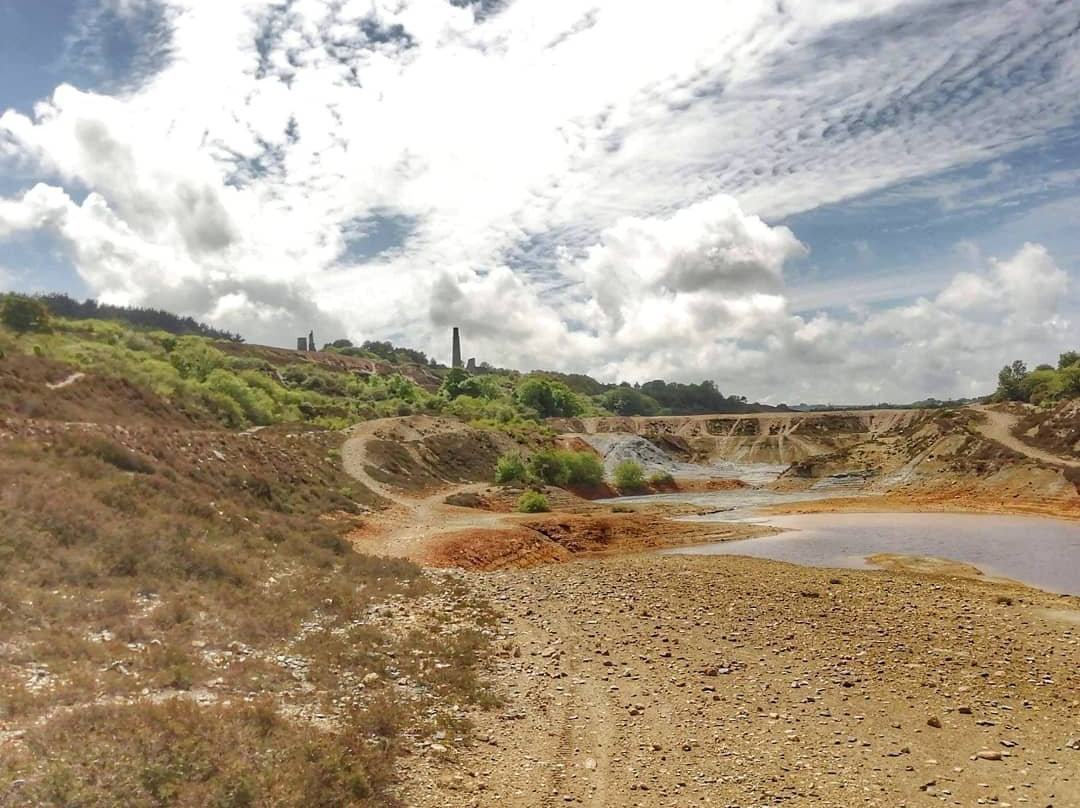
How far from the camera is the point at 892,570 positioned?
28.2m

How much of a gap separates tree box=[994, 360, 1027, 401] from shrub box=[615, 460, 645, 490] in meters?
58.5

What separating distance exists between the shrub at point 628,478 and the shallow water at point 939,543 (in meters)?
30.2

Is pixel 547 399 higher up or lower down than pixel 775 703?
higher up

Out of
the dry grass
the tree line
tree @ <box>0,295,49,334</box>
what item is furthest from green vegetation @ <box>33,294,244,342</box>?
the dry grass

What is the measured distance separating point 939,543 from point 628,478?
4438 cm

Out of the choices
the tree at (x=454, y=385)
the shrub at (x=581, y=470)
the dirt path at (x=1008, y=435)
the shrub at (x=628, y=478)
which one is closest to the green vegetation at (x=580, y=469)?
the shrub at (x=581, y=470)

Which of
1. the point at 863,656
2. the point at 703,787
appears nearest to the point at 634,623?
the point at 863,656

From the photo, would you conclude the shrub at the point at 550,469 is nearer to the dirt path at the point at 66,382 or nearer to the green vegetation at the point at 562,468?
the green vegetation at the point at 562,468

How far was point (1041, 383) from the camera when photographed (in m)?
92.8

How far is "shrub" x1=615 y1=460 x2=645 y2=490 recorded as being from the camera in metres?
79.6

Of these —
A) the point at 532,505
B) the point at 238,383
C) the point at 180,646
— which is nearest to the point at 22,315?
the point at 238,383

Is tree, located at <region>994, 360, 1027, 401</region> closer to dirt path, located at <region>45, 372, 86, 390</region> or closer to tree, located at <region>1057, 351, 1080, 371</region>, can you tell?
tree, located at <region>1057, 351, 1080, 371</region>

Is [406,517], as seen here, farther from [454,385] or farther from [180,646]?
[454,385]

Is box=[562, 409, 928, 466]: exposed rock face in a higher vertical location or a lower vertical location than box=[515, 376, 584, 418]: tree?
lower
